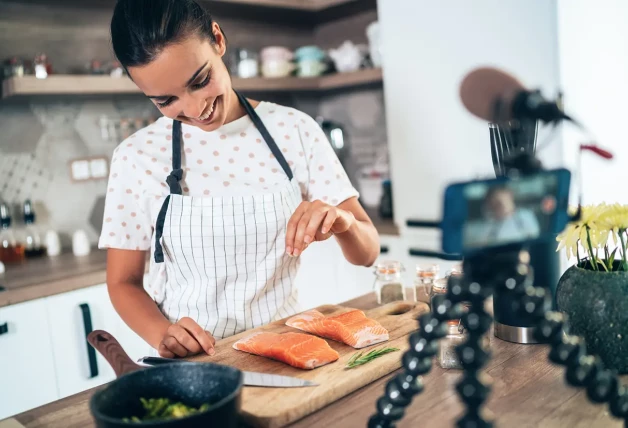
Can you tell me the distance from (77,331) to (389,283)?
4.23ft

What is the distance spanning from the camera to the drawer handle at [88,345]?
2.07 meters

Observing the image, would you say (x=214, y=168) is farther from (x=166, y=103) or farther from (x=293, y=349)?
(x=293, y=349)

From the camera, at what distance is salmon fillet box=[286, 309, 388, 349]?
1.06 meters

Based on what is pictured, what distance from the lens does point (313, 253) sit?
2748 millimetres

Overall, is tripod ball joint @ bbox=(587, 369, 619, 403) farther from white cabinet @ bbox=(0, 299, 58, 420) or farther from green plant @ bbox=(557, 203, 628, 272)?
white cabinet @ bbox=(0, 299, 58, 420)

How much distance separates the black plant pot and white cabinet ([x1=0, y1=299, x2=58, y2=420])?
1.77m

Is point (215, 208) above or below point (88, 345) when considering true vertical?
above

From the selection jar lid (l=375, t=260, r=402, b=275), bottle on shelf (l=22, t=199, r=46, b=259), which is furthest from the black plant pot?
bottle on shelf (l=22, t=199, r=46, b=259)

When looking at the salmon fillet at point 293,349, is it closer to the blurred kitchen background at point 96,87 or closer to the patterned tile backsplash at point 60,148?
the blurred kitchen background at point 96,87

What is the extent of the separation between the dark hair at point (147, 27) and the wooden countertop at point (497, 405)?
649 mm

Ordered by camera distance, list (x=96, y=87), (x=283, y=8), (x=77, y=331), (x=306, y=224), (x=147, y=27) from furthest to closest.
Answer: (x=283, y=8) < (x=96, y=87) < (x=77, y=331) < (x=147, y=27) < (x=306, y=224)

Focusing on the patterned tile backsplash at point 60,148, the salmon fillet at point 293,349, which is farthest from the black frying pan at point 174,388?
the patterned tile backsplash at point 60,148

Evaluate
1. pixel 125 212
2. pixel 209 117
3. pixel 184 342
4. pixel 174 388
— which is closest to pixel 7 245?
pixel 125 212

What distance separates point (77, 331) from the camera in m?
2.08
